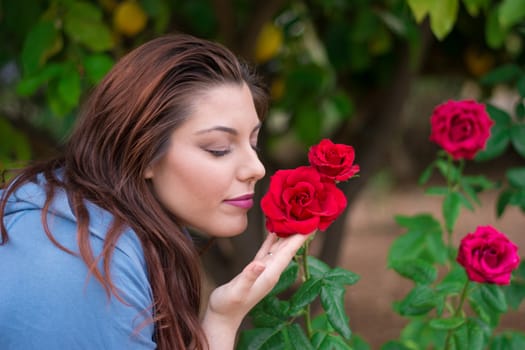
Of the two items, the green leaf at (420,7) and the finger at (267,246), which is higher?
the green leaf at (420,7)

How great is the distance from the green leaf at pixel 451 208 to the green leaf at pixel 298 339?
1.85ft

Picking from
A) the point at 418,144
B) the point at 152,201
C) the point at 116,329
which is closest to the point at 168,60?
the point at 152,201

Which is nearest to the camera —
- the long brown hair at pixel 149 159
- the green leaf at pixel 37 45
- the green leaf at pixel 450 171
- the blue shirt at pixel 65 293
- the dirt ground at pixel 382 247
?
the blue shirt at pixel 65 293

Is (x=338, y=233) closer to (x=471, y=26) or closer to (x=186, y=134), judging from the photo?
(x=471, y=26)

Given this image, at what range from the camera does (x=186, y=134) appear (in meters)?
1.32

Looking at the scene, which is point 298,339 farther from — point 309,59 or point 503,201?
point 309,59

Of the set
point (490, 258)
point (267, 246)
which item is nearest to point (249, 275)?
point (267, 246)

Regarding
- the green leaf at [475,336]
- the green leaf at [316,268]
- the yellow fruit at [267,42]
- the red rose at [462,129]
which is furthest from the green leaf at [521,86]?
the yellow fruit at [267,42]

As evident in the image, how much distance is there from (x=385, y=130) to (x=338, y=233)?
465mm

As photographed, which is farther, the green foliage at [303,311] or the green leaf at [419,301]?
the green leaf at [419,301]

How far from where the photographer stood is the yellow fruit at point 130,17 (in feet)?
7.58

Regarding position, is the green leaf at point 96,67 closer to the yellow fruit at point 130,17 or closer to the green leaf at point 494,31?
the yellow fruit at point 130,17

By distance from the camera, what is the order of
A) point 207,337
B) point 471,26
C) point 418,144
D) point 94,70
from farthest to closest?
point 418,144
point 471,26
point 94,70
point 207,337

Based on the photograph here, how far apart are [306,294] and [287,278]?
94 mm
